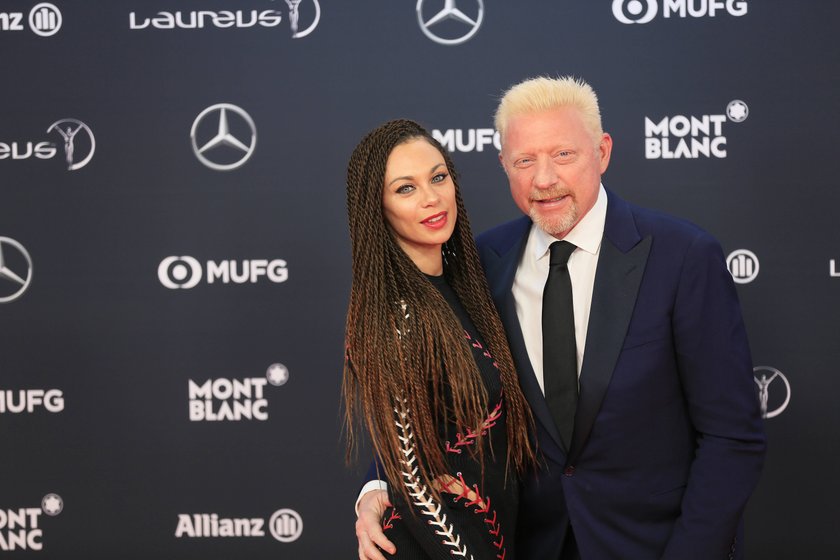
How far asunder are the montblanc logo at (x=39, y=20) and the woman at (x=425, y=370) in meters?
1.84

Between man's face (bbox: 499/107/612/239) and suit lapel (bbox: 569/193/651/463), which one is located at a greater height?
man's face (bbox: 499/107/612/239)

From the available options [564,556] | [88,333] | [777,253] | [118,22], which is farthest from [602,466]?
[118,22]

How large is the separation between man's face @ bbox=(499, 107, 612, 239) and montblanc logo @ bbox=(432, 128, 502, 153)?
1.09 metres

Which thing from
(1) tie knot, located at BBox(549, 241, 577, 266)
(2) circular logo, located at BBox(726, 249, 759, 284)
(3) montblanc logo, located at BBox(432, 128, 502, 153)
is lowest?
(2) circular logo, located at BBox(726, 249, 759, 284)

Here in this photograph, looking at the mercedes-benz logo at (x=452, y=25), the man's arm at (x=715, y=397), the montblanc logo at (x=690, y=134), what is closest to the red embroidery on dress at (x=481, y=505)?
the man's arm at (x=715, y=397)

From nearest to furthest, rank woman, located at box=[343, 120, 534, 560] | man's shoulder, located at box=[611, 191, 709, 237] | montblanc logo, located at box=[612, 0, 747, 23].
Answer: woman, located at box=[343, 120, 534, 560]
man's shoulder, located at box=[611, 191, 709, 237]
montblanc logo, located at box=[612, 0, 747, 23]

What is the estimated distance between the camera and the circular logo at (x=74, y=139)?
10.0 feet

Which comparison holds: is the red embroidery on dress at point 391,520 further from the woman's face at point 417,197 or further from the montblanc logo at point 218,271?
the montblanc logo at point 218,271

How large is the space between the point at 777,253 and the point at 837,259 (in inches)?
8.3

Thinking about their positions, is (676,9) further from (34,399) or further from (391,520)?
(34,399)

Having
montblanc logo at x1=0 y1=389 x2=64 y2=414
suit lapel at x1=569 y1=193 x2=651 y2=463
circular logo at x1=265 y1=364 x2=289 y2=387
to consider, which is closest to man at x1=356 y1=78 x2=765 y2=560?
suit lapel at x1=569 y1=193 x2=651 y2=463

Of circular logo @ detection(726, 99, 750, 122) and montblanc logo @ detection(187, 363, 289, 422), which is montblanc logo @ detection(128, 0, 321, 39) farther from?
Result: circular logo @ detection(726, 99, 750, 122)

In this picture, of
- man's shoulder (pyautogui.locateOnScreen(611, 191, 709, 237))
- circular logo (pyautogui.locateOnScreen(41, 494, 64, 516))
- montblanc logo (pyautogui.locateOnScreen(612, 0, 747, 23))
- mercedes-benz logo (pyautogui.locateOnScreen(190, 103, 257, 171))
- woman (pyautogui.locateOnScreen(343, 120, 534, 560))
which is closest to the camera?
woman (pyautogui.locateOnScreen(343, 120, 534, 560))

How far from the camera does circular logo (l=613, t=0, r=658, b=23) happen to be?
2895 millimetres
